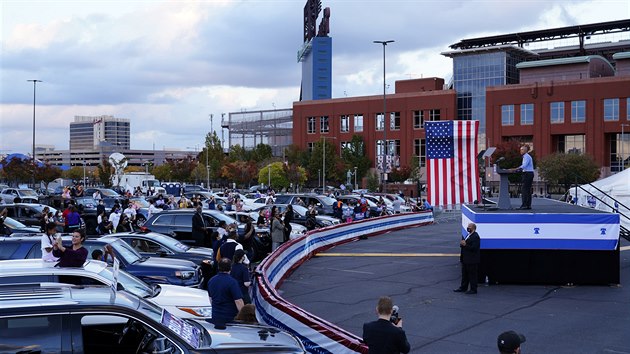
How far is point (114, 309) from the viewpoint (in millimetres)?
5785

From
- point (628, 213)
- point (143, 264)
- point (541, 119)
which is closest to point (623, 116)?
point (541, 119)

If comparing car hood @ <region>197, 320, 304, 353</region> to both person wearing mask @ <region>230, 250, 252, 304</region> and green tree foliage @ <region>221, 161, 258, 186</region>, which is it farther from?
green tree foliage @ <region>221, 161, 258, 186</region>

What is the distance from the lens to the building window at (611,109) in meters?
76.9

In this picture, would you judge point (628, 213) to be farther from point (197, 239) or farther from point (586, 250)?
point (197, 239)

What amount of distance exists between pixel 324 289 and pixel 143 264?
4.52 meters

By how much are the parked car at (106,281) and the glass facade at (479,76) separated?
82423 millimetres

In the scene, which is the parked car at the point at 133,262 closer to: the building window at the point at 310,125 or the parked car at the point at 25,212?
the parked car at the point at 25,212

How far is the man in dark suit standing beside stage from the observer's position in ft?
48.1

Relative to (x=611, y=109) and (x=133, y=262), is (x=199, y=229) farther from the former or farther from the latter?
(x=611, y=109)

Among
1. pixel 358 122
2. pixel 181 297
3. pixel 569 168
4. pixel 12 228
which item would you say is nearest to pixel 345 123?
pixel 358 122

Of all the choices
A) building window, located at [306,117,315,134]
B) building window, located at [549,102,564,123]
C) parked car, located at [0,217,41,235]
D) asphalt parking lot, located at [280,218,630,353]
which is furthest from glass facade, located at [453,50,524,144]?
parked car, located at [0,217,41,235]

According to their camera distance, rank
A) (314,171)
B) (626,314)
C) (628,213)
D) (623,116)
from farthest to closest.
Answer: (314,171), (623,116), (628,213), (626,314)

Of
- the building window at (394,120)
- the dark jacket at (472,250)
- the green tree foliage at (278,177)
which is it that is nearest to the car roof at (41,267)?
the dark jacket at (472,250)

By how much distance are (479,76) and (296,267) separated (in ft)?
256
